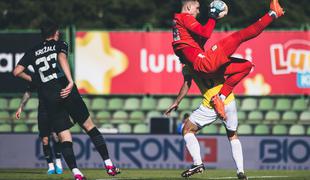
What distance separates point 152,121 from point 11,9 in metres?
12.3

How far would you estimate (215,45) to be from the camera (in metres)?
12.3

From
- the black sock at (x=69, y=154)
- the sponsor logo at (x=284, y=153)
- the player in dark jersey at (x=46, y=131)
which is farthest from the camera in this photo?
the sponsor logo at (x=284, y=153)

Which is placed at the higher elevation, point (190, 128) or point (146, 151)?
point (190, 128)

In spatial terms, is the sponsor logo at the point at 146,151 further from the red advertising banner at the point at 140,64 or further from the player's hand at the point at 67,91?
the player's hand at the point at 67,91

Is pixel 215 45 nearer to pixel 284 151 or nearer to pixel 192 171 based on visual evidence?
pixel 192 171

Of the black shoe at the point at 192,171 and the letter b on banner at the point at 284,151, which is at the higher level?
the black shoe at the point at 192,171

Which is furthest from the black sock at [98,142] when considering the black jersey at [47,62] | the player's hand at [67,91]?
the black jersey at [47,62]

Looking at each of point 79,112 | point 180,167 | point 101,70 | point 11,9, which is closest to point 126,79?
point 101,70

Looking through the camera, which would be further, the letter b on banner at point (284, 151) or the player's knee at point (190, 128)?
the letter b on banner at point (284, 151)

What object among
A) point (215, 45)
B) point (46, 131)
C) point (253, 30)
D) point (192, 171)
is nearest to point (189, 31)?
point (215, 45)

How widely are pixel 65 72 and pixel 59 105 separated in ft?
1.94

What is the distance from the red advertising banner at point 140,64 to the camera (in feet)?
85.1

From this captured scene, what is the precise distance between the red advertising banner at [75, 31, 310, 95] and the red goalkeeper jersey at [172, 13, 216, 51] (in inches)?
530

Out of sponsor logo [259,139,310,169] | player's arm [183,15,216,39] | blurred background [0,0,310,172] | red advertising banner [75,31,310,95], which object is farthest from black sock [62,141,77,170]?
red advertising banner [75,31,310,95]
